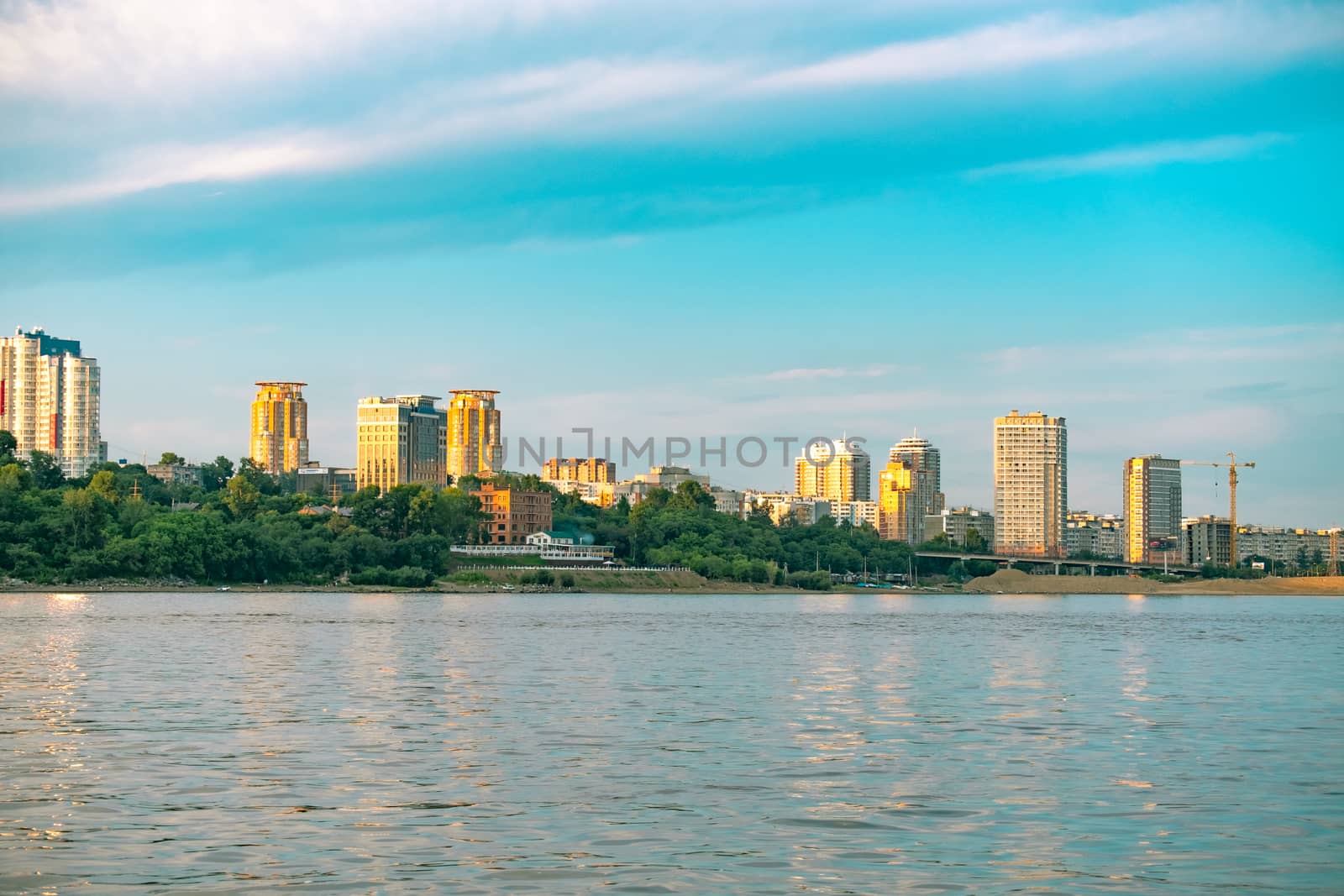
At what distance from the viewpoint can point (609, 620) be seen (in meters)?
101

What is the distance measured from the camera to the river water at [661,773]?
723 inches

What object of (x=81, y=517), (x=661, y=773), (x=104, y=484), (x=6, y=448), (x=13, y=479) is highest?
(x=6, y=448)

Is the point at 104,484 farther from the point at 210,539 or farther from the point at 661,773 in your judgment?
the point at 661,773

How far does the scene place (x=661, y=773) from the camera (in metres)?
26.4

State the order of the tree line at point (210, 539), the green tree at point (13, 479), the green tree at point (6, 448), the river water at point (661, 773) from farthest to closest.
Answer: the green tree at point (6, 448), the green tree at point (13, 479), the tree line at point (210, 539), the river water at point (661, 773)

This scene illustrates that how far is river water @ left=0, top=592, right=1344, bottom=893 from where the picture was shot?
18.4 meters

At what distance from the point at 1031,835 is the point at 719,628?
230 feet

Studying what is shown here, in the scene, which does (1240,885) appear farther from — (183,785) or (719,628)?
(719,628)

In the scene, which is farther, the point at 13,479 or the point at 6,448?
the point at 6,448

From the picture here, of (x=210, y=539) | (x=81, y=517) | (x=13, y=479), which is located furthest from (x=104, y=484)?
(x=81, y=517)

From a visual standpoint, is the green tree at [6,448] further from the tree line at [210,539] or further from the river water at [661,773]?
the river water at [661,773]

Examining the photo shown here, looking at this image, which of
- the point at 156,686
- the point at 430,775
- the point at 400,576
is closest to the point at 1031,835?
the point at 430,775

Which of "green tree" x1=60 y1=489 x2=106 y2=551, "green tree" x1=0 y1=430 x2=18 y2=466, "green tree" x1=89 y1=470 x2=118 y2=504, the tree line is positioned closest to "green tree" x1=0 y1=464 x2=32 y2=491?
the tree line

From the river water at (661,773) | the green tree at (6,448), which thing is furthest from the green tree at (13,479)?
the river water at (661,773)
